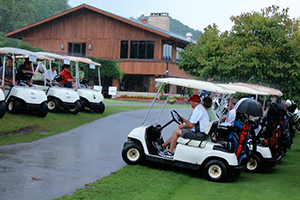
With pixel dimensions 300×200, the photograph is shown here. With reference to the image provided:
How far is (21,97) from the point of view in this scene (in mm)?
13953

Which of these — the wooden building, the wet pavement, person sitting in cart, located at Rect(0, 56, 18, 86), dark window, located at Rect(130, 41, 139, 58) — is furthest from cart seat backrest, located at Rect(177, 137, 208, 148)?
dark window, located at Rect(130, 41, 139, 58)

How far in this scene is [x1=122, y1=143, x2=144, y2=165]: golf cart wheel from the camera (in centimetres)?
923

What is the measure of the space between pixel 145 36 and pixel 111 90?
6155mm

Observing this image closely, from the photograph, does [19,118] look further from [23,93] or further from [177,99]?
[177,99]

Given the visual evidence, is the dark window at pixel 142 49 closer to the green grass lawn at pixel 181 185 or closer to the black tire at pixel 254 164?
the green grass lawn at pixel 181 185

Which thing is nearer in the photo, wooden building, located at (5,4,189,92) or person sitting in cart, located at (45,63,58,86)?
person sitting in cart, located at (45,63,58,86)

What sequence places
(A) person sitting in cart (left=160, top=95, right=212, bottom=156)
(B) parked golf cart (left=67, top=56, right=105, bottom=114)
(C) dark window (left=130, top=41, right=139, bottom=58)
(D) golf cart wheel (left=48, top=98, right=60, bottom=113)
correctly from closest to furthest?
(A) person sitting in cart (left=160, top=95, right=212, bottom=156) < (D) golf cart wheel (left=48, top=98, right=60, bottom=113) < (B) parked golf cart (left=67, top=56, right=105, bottom=114) < (C) dark window (left=130, top=41, right=139, bottom=58)

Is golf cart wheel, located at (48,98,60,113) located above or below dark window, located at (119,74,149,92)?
below

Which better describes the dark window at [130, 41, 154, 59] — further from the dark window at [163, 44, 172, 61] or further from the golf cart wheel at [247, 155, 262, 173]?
the golf cart wheel at [247, 155, 262, 173]

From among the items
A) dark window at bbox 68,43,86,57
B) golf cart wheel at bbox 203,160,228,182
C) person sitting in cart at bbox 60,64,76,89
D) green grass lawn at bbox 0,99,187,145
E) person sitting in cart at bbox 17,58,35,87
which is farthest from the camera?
dark window at bbox 68,43,86,57

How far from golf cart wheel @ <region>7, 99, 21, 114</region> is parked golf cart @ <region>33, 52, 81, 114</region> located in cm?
231

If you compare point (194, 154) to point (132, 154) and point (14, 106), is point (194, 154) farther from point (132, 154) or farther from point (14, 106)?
point (14, 106)

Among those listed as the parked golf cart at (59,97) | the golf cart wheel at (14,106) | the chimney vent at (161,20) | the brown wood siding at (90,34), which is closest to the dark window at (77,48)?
the brown wood siding at (90,34)

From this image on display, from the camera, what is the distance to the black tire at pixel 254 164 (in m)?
9.79
